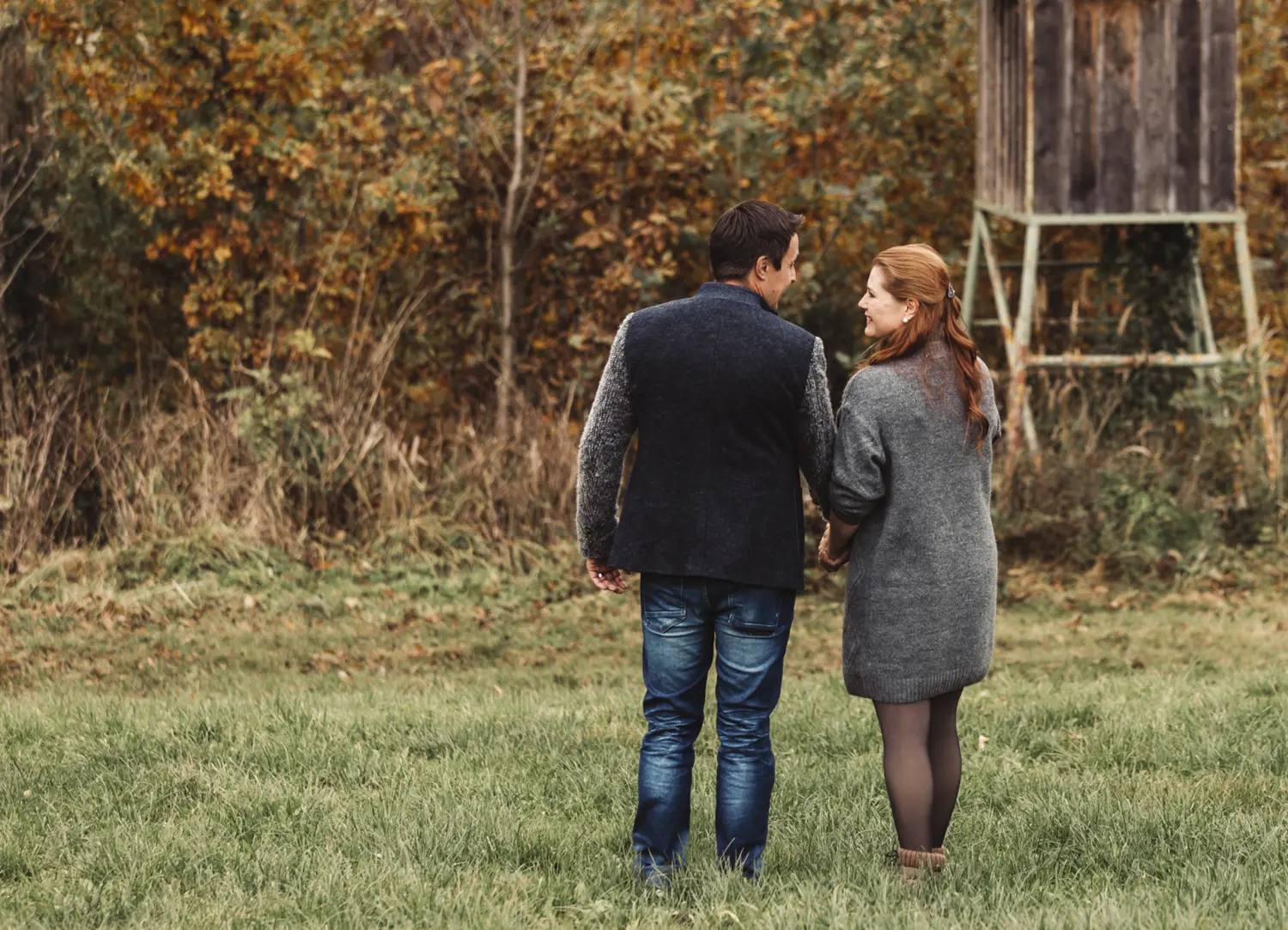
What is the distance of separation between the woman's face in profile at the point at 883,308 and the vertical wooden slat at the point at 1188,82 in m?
7.48

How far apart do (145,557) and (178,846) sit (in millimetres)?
5349

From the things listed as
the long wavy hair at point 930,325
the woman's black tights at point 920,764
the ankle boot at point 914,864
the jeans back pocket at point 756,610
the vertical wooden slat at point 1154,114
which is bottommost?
the ankle boot at point 914,864

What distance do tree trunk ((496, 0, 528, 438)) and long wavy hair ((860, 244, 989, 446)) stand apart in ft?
23.8

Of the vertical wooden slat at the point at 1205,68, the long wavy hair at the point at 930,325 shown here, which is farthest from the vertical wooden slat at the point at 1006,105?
the long wavy hair at the point at 930,325

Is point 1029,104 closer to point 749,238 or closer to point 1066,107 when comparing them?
point 1066,107

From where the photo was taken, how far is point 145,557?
950 cm

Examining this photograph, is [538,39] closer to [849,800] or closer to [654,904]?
[849,800]

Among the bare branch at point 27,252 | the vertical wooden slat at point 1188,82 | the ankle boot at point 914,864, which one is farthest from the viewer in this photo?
the vertical wooden slat at point 1188,82

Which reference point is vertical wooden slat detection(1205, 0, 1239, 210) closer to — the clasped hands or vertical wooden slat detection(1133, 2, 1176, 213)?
vertical wooden slat detection(1133, 2, 1176, 213)

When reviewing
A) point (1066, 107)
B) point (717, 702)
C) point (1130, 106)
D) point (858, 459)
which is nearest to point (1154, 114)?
point (1130, 106)

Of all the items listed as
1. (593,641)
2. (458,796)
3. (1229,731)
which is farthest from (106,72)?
(1229,731)

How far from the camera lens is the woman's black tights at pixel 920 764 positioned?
3996mm

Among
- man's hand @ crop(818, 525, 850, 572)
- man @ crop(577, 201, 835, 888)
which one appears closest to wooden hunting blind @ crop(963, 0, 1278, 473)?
man's hand @ crop(818, 525, 850, 572)

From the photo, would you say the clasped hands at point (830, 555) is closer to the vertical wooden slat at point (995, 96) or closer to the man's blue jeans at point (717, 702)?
the man's blue jeans at point (717, 702)
